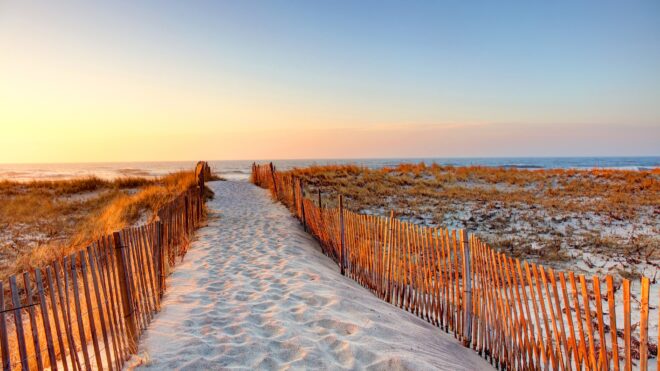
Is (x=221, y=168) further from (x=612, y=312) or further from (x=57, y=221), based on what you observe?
(x=612, y=312)

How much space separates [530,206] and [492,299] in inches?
399

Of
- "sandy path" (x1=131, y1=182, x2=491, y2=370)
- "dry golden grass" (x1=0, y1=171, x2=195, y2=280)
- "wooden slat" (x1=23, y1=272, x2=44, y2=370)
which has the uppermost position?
"wooden slat" (x1=23, y1=272, x2=44, y2=370)

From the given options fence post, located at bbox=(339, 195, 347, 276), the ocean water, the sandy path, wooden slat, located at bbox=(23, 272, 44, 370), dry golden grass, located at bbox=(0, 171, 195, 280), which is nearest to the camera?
wooden slat, located at bbox=(23, 272, 44, 370)

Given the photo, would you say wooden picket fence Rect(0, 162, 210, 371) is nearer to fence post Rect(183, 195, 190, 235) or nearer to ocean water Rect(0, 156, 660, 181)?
fence post Rect(183, 195, 190, 235)

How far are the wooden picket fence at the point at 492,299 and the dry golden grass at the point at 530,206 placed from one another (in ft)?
9.12

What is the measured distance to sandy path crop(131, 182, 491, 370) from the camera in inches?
128

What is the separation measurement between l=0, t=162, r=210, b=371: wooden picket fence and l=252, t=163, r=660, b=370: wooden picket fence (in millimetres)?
2935

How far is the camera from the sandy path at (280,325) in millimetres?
3264

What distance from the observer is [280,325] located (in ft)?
12.8

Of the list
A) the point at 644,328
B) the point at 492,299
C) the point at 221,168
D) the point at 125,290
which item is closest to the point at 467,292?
the point at 492,299

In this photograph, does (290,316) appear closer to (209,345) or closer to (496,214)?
(209,345)

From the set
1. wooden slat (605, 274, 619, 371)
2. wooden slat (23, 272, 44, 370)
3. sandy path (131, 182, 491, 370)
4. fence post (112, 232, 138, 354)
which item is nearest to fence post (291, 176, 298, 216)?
sandy path (131, 182, 491, 370)

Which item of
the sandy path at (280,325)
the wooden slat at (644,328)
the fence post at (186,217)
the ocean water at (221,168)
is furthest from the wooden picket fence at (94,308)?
the ocean water at (221,168)

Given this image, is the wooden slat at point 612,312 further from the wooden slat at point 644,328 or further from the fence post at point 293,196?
the fence post at point 293,196
